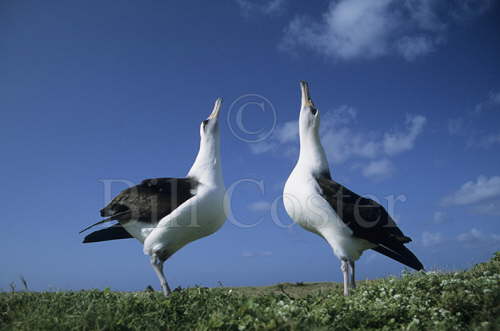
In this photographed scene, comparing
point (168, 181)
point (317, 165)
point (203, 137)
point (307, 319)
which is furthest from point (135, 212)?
point (307, 319)

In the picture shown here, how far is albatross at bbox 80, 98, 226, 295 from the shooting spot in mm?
7699

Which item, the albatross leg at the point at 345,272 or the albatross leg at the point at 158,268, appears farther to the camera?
the albatross leg at the point at 158,268

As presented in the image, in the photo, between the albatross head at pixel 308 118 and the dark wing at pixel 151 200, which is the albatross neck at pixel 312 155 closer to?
the albatross head at pixel 308 118

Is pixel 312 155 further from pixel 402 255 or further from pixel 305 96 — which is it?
pixel 402 255

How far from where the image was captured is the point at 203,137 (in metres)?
9.01

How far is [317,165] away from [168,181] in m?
2.98

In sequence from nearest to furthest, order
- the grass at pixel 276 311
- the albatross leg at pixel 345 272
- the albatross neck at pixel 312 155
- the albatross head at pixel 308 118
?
1. the grass at pixel 276 311
2. the albatross leg at pixel 345 272
3. the albatross neck at pixel 312 155
4. the albatross head at pixel 308 118

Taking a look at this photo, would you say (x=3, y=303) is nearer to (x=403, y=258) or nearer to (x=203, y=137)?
(x=203, y=137)

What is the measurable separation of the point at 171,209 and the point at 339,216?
310 cm

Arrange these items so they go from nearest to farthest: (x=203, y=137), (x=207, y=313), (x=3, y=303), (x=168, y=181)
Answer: (x=207, y=313) < (x=3, y=303) < (x=168, y=181) < (x=203, y=137)

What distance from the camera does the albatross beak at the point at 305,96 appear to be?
8.80m

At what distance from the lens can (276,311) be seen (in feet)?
16.2

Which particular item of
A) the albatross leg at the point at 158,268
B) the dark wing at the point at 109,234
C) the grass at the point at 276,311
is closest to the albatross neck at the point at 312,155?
the grass at the point at 276,311

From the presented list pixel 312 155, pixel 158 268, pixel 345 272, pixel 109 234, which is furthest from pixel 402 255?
pixel 109 234
